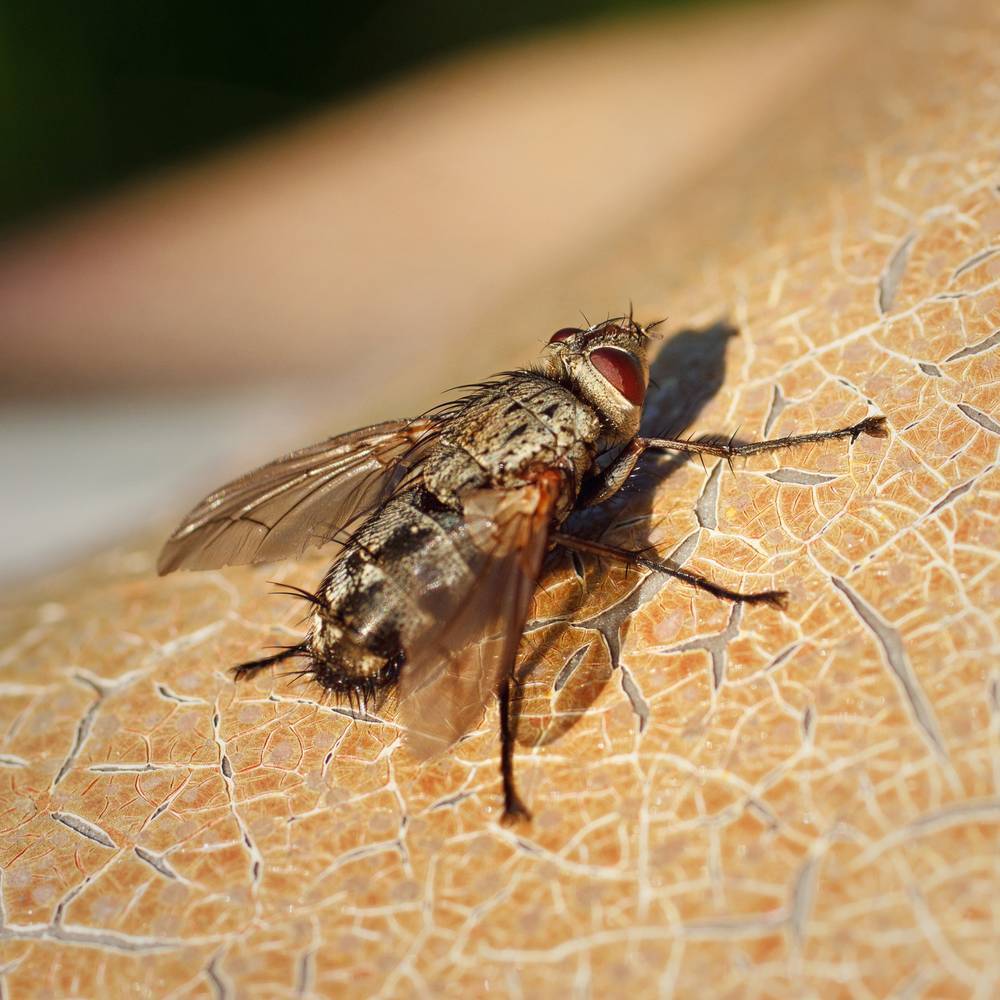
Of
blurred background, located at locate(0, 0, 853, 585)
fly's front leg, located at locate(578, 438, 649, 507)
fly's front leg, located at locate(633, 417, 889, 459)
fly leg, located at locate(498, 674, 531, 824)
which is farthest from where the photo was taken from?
blurred background, located at locate(0, 0, 853, 585)

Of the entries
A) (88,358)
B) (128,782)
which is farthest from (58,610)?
(88,358)

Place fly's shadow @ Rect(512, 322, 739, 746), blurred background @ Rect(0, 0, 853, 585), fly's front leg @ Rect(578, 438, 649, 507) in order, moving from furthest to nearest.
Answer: blurred background @ Rect(0, 0, 853, 585)
fly's front leg @ Rect(578, 438, 649, 507)
fly's shadow @ Rect(512, 322, 739, 746)

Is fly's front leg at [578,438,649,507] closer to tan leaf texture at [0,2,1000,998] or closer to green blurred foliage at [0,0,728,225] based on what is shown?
tan leaf texture at [0,2,1000,998]

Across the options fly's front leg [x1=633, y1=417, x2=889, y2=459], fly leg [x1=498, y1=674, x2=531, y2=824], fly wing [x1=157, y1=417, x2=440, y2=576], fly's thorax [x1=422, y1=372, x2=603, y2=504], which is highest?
fly wing [x1=157, y1=417, x2=440, y2=576]

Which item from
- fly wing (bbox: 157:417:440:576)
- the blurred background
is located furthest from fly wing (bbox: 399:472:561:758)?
the blurred background

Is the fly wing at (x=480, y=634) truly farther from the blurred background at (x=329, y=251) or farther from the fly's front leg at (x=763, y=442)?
the blurred background at (x=329, y=251)

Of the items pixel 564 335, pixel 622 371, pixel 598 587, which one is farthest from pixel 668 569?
pixel 564 335

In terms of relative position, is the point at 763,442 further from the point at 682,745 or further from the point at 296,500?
the point at 296,500
